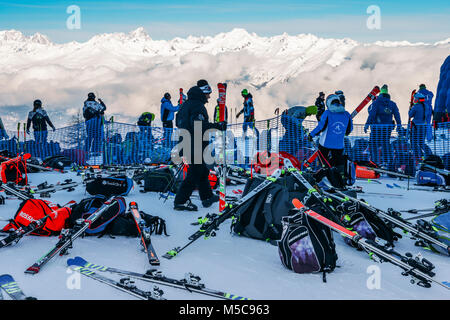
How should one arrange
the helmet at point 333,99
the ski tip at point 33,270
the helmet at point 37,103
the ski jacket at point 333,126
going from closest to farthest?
1. the ski tip at point 33,270
2. the helmet at point 333,99
3. the ski jacket at point 333,126
4. the helmet at point 37,103

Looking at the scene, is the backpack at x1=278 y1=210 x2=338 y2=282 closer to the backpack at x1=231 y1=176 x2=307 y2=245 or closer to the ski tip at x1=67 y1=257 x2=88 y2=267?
the backpack at x1=231 y1=176 x2=307 y2=245

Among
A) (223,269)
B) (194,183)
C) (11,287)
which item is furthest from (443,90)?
(11,287)

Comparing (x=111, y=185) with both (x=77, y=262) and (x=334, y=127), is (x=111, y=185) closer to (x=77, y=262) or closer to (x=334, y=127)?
(x=77, y=262)

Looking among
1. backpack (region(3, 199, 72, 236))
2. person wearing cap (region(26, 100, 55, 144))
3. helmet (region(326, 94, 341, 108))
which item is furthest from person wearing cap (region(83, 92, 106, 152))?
backpack (region(3, 199, 72, 236))

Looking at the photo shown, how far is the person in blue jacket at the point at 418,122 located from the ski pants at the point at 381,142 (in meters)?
0.66

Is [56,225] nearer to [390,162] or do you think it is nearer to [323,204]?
[323,204]

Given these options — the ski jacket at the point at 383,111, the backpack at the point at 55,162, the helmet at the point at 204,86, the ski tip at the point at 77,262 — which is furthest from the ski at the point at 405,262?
the backpack at the point at 55,162

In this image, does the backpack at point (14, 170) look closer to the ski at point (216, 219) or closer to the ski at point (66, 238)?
the ski at point (66, 238)

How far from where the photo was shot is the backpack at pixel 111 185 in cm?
673

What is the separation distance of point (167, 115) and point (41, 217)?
9282 millimetres

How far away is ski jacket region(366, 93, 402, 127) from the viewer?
11109 mm

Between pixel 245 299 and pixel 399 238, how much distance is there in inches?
98.0

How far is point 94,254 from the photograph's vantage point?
3600mm

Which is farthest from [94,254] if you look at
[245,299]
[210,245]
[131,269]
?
[245,299]
